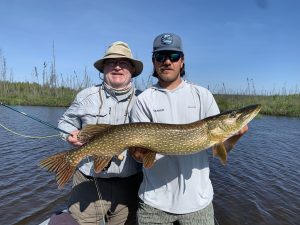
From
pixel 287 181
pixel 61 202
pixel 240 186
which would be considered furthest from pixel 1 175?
pixel 287 181

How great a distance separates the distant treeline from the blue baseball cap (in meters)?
22.3

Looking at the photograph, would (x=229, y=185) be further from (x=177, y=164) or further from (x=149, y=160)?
(x=149, y=160)

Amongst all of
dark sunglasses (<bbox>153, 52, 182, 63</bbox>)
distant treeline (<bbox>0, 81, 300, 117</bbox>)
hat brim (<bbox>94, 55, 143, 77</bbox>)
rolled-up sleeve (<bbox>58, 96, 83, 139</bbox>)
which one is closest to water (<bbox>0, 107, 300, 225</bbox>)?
rolled-up sleeve (<bbox>58, 96, 83, 139</bbox>)

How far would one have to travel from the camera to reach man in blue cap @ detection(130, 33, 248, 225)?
286 cm

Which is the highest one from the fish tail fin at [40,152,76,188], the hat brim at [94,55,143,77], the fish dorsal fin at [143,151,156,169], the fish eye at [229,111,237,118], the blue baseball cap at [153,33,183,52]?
the blue baseball cap at [153,33,183,52]

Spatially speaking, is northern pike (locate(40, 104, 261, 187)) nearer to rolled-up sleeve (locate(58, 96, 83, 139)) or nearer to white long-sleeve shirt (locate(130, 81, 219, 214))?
white long-sleeve shirt (locate(130, 81, 219, 214))

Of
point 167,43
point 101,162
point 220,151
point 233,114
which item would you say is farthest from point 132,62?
point 220,151

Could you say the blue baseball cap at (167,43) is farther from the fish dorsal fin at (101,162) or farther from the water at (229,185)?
the water at (229,185)

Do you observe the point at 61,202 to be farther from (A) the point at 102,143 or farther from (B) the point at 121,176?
(A) the point at 102,143

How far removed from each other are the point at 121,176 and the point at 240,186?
547 centimetres

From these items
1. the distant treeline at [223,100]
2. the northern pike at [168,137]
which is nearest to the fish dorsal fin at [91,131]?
the northern pike at [168,137]

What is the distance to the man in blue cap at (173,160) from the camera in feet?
9.37

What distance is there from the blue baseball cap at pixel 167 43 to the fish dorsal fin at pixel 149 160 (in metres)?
0.94

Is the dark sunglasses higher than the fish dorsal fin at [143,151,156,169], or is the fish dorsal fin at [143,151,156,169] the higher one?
the dark sunglasses
